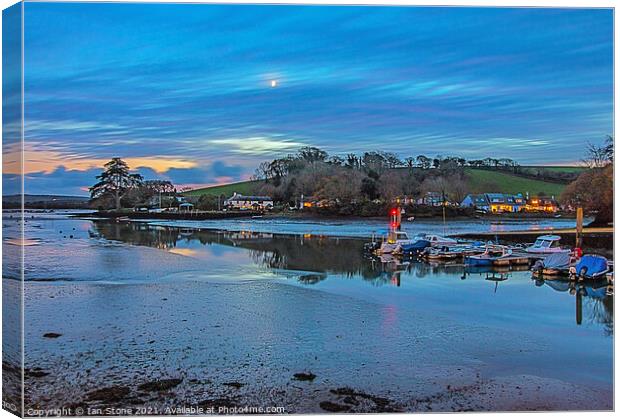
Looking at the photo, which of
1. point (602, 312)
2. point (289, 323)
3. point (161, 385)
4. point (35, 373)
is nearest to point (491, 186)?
point (602, 312)

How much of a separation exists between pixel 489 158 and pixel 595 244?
162 centimetres

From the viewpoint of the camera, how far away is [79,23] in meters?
6.66

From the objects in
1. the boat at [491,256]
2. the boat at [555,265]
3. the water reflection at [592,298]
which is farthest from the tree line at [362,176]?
the water reflection at [592,298]

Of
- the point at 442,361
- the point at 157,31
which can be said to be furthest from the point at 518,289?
the point at 157,31

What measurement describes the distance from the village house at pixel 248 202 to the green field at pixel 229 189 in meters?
0.11

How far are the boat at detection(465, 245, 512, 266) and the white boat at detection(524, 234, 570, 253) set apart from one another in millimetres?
413

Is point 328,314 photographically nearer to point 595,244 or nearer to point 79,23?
point 595,244

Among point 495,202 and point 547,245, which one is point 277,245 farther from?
point 547,245

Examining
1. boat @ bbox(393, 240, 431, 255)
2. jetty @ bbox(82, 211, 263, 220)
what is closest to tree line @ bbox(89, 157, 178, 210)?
jetty @ bbox(82, 211, 263, 220)

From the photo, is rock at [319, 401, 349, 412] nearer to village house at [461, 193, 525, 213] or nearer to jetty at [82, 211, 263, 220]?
jetty at [82, 211, 263, 220]

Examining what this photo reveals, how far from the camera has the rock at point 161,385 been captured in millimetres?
6078

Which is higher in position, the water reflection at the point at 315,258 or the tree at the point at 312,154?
the tree at the point at 312,154

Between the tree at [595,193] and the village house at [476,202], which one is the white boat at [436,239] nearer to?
the village house at [476,202]

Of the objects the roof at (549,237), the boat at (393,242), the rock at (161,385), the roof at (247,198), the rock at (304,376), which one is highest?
the roof at (247,198)
